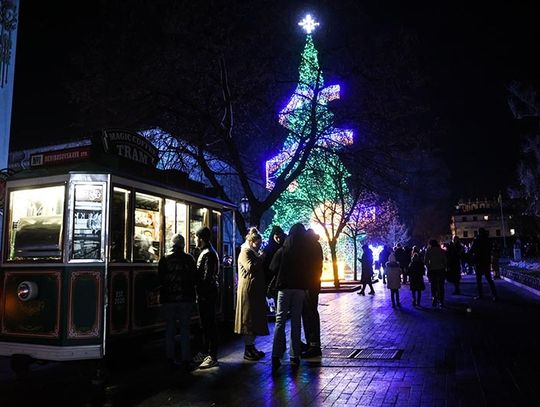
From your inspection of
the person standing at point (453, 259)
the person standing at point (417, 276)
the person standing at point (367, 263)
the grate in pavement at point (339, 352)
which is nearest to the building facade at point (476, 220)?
the person standing at point (367, 263)

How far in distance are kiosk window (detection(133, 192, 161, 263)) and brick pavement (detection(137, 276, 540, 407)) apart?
214 cm

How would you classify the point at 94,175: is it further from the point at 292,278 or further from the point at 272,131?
the point at 272,131

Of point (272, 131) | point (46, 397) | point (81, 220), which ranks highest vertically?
point (272, 131)

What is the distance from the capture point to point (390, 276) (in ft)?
45.3

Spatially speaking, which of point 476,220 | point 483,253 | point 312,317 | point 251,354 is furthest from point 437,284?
point 476,220

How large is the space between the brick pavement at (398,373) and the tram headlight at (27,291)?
2360 mm

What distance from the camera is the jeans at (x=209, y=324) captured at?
7352mm

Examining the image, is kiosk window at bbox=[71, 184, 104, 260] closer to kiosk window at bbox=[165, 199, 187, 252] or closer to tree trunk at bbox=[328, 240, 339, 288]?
kiosk window at bbox=[165, 199, 187, 252]

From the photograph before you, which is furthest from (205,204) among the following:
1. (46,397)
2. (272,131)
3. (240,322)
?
(272,131)

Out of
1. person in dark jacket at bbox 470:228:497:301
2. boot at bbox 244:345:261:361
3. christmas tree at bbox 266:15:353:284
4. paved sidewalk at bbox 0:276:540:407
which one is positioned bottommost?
paved sidewalk at bbox 0:276:540:407

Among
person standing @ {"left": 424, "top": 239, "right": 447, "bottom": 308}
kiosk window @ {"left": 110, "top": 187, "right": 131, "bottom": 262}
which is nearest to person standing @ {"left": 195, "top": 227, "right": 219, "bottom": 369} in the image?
kiosk window @ {"left": 110, "top": 187, "right": 131, "bottom": 262}

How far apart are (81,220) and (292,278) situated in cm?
315

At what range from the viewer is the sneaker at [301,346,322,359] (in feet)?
25.0

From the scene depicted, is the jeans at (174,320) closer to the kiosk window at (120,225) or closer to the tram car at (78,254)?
the tram car at (78,254)
